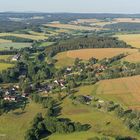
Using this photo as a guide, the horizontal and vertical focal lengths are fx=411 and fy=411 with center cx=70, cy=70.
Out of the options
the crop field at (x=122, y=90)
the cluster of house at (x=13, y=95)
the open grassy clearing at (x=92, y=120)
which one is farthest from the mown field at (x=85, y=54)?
the open grassy clearing at (x=92, y=120)

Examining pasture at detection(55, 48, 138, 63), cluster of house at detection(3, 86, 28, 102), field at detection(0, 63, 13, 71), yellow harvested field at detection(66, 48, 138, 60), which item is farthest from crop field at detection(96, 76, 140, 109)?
yellow harvested field at detection(66, 48, 138, 60)

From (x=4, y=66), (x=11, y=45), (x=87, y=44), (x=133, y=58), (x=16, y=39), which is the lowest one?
(x=11, y=45)

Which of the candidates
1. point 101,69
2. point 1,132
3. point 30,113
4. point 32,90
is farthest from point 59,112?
point 101,69

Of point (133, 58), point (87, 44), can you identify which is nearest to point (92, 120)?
point (133, 58)

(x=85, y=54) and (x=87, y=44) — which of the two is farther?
(x=87, y=44)

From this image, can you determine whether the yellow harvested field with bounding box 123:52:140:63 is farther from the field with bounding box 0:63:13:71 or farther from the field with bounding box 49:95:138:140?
the field with bounding box 49:95:138:140

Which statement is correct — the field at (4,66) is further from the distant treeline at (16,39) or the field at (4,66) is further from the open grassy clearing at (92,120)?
the distant treeline at (16,39)

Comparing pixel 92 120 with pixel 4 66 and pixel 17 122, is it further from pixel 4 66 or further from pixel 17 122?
pixel 4 66

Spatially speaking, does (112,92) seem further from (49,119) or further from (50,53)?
(50,53)
